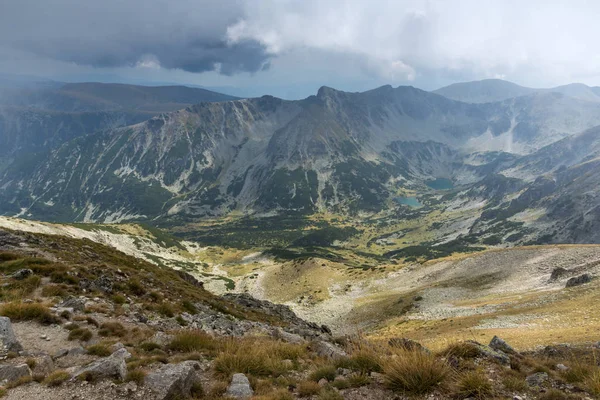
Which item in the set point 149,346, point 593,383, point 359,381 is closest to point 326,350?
point 359,381

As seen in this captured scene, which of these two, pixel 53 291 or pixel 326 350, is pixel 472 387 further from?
pixel 53 291

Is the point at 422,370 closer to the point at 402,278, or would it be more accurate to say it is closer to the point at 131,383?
the point at 131,383

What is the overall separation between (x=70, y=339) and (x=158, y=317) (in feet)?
21.1

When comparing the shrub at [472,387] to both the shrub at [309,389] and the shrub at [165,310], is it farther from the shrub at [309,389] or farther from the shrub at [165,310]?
the shrub at [165,310]

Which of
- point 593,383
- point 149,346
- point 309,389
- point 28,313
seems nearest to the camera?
point 593,383

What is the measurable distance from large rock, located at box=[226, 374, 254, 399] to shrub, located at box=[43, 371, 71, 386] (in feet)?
14.5

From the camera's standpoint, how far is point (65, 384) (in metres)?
8.01

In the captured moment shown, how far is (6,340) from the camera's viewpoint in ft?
32.7

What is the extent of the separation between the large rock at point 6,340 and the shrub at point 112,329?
3127 millimetres

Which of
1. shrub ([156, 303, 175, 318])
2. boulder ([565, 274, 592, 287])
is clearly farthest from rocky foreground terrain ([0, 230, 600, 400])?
boulder ([565, 274, 592, 287])

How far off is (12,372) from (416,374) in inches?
423

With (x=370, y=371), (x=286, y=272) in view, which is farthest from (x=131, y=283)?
(x=286, y=272)

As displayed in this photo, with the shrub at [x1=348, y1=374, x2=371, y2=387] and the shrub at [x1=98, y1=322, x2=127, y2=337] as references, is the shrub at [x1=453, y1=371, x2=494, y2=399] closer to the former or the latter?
the shrub at [x1=348, y1=374, x2=371, y2=387]

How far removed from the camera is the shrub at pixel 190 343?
11.4 metres
